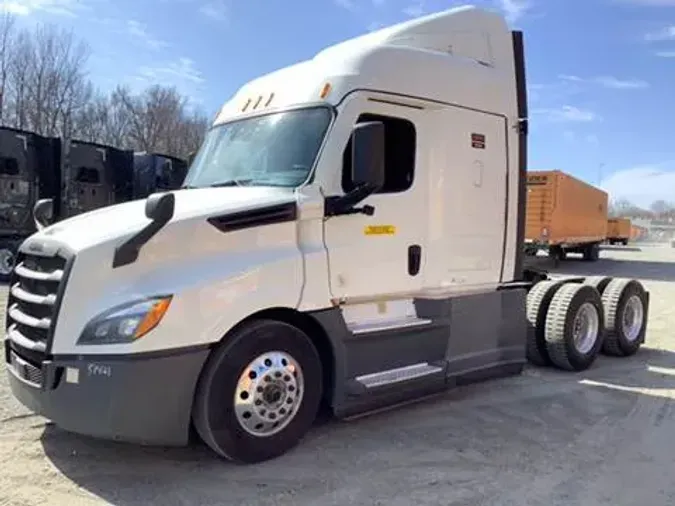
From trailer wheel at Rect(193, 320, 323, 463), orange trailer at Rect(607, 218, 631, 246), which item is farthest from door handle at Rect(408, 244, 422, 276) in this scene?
orange trailer at Rect(607, 218, 631, 246)

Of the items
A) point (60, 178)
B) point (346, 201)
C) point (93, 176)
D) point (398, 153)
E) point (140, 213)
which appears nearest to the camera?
point (140, 213)

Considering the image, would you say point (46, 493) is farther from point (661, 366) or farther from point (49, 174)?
point (49, 174)

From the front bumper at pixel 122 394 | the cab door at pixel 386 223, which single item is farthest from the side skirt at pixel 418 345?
the front bumper at pixel 122 394

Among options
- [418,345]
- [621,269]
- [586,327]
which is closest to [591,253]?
[621,269]

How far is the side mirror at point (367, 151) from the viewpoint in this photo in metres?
4.85

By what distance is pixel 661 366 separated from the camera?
8383mm

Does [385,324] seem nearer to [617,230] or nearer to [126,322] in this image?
[126,322]

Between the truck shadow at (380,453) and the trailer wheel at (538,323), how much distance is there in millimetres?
1013

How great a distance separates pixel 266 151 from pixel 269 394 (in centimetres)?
188

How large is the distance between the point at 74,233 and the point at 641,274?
2296 centimetres

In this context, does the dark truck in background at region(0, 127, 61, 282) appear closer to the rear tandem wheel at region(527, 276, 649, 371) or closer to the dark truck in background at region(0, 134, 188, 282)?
the dark truck in background at region(0, 134, 188, 282)

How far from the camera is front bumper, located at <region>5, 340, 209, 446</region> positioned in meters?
4.11

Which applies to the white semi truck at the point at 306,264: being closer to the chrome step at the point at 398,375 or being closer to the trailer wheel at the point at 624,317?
the chrome step at the point at 398,375

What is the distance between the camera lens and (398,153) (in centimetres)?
574
